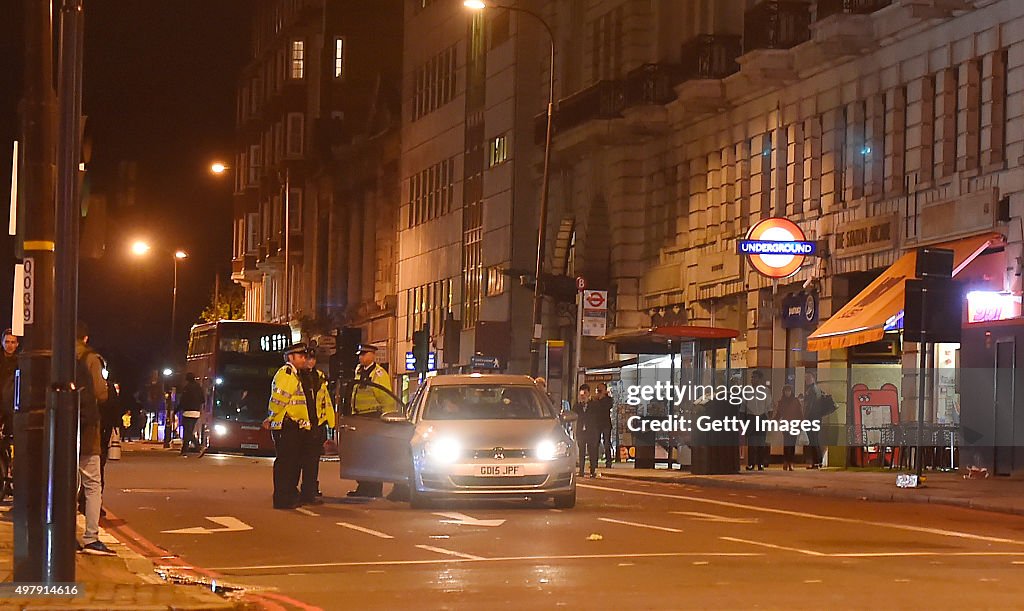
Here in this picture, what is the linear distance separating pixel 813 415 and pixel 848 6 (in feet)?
24.9

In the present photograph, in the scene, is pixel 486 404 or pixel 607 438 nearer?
pixel 486 404

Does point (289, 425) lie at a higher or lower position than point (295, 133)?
lower

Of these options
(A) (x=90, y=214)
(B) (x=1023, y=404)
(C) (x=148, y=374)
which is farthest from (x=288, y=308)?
(A) (x=90, y=214)

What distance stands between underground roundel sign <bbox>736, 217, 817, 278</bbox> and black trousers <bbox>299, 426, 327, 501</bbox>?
53.3 ft

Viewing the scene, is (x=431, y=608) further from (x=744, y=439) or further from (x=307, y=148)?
(x=307, y=148)

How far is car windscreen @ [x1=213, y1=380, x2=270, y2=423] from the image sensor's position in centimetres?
5262

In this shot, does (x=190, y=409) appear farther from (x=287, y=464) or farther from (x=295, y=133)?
(x=295, y=133)

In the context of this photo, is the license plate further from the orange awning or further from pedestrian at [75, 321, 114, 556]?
the orange awning

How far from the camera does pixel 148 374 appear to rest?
109 metres

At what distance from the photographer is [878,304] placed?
3534cm

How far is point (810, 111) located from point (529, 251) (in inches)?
813

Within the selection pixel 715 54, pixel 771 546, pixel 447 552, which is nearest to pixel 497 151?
pixel 715 54

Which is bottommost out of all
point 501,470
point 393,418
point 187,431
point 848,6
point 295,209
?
point 187,431

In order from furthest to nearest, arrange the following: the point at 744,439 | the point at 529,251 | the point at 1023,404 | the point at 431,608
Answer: the point at 529,251 < the point at 744,439 < the point at 1023,404 < the point at 431,608
